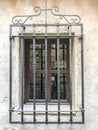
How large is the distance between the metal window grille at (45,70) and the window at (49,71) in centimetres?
10

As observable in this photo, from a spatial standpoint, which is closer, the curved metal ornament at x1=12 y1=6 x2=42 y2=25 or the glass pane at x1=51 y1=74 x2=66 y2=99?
the curved metal ornament at x1=12 y1=6 x2=42 y2=25

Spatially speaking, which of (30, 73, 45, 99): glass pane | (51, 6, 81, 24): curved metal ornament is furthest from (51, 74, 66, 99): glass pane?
(51, 6, 81, 24): curved metal ornament

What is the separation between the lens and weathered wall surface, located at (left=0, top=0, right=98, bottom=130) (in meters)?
4.27

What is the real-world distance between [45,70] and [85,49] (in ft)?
1.90

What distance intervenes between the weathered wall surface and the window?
276 mm

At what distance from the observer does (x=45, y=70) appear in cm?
426

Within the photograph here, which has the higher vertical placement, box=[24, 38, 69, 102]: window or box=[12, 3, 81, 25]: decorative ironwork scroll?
box=[12, 3, 81, 25]: decorative ironwork scroll

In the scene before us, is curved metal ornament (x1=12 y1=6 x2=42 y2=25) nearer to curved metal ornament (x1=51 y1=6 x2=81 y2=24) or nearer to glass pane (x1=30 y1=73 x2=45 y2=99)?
curved metal ornament (x1=51 y1=6 x2=81 y2=24)

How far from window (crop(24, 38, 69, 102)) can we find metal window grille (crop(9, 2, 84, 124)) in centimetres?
10

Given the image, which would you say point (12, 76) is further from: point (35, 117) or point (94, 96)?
point (94, 96)

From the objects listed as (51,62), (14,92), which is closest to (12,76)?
(14,92)

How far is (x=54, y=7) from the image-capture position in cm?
432

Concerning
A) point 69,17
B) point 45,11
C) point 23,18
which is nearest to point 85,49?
point 69,17

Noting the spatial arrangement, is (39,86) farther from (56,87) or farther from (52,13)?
(52,13)
